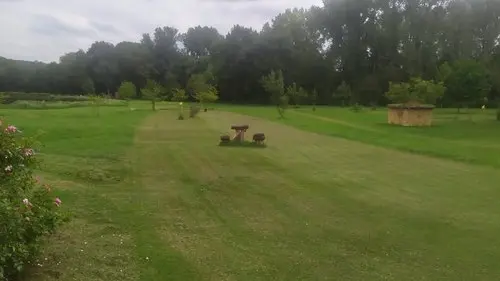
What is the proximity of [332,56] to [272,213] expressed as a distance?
61.1 meters

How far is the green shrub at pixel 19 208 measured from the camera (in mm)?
5184

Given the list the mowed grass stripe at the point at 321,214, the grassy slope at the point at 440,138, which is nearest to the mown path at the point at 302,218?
the mowed grass stripe at the point at 321,214

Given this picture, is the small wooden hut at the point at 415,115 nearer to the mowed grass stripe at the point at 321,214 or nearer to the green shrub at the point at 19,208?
the mowed grass stripe at the point at 321,214

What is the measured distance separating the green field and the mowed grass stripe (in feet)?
0.09

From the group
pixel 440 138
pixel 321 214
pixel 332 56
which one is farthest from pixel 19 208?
pixel 332 56

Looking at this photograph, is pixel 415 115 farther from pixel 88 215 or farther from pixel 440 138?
pixel 88 215

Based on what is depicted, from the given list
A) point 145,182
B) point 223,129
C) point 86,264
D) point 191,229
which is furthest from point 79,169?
point 223,129

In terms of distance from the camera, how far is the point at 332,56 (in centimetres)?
6819

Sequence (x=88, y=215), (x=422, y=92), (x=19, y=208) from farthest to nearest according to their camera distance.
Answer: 1. (x=422, y=92)
2. (x=88, y=215)
3. (x=19, y=208)

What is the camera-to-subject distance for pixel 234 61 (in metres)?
65.6

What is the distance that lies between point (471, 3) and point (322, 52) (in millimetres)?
20282

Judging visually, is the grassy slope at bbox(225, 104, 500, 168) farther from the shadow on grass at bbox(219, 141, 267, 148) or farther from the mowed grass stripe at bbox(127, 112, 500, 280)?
the shadow on grass at bbox(219, 141, 267, 148)

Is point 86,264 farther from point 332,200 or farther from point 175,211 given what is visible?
point 332,200

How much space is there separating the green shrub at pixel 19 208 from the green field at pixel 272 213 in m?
0.53
